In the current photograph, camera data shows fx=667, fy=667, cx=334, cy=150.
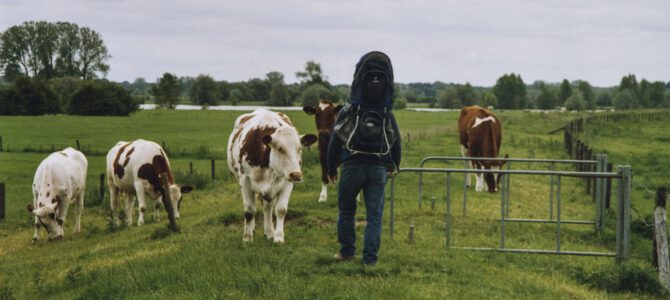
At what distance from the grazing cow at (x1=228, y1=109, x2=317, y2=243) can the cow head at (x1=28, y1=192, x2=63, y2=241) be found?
21.6 ft

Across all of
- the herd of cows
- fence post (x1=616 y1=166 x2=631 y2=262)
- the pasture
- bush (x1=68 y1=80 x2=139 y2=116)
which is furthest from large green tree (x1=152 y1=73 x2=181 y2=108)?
fence post (x1=616 y1=166 x2=631 y2=262)

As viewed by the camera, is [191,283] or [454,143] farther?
[454,143]

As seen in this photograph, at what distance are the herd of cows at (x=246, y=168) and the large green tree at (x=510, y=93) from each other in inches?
5541

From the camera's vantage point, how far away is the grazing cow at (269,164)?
371 inches

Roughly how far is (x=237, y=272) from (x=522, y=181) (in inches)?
576

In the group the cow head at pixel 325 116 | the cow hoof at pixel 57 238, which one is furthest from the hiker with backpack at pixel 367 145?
the cow hoof at pixel 57 238

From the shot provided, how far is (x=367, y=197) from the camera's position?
27.1 ft

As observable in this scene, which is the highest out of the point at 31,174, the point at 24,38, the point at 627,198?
the point at 24,38

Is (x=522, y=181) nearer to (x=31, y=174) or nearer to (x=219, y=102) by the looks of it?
(x=31, y=174)

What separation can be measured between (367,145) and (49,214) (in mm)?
10167

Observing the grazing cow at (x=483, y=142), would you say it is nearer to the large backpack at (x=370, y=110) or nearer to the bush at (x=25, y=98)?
the large backpack at (x=370, y=110)

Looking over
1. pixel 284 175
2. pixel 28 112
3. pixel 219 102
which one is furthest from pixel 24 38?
pixel 284 175

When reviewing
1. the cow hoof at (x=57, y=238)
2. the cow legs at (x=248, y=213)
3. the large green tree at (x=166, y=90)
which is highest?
the large green tree at (x=166, y=90)

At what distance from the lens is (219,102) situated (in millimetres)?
136625
